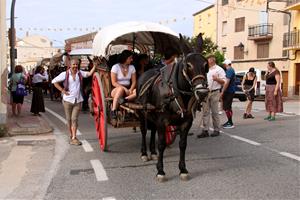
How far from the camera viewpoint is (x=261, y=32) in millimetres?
42000

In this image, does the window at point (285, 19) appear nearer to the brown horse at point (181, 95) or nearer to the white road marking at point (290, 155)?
the white road marking at point (290, 155)

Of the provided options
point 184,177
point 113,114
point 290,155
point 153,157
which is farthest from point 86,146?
point 290,155

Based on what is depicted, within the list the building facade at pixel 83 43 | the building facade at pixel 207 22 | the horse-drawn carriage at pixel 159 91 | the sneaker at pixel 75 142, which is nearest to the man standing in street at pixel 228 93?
the horse-drawn carriage at pixel 159 91

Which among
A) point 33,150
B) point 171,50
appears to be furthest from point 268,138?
point 33,150

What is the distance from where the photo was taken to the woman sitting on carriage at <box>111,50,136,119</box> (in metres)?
8.15

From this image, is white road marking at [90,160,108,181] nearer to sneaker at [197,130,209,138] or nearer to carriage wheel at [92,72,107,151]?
carriage wheel at [92,72,107,151]

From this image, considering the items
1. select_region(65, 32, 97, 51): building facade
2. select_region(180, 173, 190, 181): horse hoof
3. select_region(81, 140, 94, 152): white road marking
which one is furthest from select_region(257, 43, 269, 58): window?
select_region(180, 173, 190, 181): horse hoof

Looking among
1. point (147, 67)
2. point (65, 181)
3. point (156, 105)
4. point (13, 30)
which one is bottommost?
point (65, 181)

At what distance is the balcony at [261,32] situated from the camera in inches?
1639

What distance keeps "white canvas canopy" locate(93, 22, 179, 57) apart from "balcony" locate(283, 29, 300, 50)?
95.4ft

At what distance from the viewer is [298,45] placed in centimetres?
3612

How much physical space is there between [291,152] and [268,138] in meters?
1.73

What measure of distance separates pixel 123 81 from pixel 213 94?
3.15 meters

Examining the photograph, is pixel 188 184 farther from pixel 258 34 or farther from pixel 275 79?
pixel 258 34
